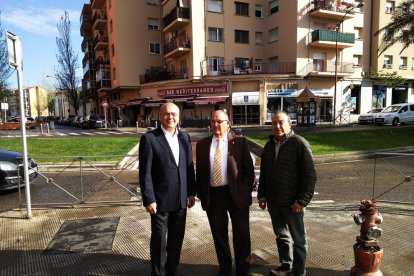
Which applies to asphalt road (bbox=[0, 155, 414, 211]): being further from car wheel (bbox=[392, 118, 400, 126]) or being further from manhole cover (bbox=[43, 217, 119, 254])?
car wheel (bbox=[392, 118, 400, 126])

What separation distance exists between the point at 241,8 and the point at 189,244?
3456cm

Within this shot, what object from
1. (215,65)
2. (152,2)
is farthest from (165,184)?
(152,2)

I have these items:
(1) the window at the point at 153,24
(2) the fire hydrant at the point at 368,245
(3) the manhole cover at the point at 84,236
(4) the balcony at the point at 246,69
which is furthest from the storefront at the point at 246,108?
(2) the fire hydrant at the point at 368,245

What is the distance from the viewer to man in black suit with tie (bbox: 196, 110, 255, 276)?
352 centimetres

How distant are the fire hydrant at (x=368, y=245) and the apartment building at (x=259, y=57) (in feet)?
92.2

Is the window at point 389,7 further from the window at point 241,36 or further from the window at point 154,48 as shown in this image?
the window at point 154,48

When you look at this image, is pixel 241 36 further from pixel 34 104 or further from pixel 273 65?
pixel 34 104

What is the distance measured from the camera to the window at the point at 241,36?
35281 mm

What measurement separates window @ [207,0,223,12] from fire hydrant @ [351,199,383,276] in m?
33.5

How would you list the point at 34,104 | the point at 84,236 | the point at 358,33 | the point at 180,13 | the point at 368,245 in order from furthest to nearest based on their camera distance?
1. the point at 34,104
2. the point at 358,33
3. the point at 180,13
4. the point at 84,236
5. the point at 368,245

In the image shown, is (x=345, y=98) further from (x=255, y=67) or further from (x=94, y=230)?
(x=94, y=230)

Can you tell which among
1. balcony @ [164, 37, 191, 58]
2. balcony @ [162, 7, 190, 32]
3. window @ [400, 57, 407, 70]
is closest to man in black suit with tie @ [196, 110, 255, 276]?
balcony @ [164, 37, 191, 58]

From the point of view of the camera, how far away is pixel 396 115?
27.1 m

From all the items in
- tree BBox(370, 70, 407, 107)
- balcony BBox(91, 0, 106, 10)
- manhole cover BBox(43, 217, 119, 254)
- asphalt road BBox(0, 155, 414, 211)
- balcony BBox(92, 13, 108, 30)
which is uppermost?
balcony BBox(91, 0, 106, 10)
